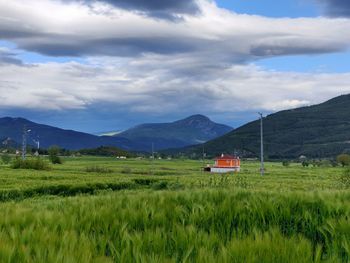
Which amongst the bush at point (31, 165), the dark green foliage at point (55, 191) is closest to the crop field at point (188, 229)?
the dark green foliage at point (55, 191)

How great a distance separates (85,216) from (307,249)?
3144 mm

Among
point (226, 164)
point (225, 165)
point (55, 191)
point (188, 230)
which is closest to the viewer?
point (188, 230)

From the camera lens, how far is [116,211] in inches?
281

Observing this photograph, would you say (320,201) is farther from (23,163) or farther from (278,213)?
(23,163)

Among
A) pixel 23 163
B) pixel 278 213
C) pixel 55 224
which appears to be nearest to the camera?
pixel 55 224

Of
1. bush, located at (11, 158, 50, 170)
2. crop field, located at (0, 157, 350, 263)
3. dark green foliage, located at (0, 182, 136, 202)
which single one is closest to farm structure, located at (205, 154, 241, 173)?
bush, located at (11, 158, 50, 170)

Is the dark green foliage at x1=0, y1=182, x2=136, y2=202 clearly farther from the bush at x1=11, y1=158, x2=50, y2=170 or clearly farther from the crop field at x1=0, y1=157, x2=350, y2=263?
the bush at x1=11, y1=158, x2=50, y2=170

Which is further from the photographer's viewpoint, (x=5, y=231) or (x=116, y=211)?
(x=116, y=211)

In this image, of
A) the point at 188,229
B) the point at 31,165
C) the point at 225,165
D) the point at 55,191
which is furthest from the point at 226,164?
the point at 188,229

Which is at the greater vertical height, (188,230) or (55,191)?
(188,230)

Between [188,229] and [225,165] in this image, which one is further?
[225,165]

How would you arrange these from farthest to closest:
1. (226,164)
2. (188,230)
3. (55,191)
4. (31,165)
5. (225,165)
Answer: (226,164) → (225,165) → (31,165) → (55,191) → (188,230)

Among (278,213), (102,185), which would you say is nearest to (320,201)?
(278,213)

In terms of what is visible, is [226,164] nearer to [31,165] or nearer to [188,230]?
[31,165]
